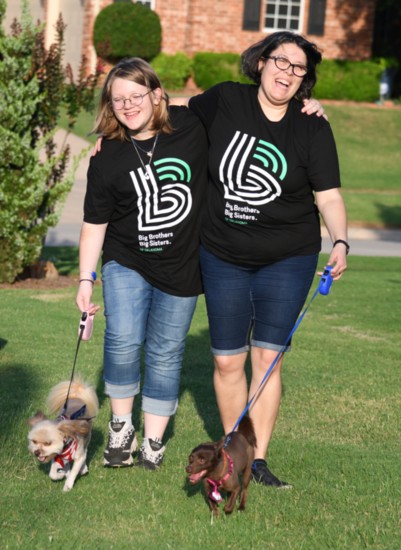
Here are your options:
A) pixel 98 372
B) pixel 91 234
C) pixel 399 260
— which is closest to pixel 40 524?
pixel 91 234

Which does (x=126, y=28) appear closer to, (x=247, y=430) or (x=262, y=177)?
(x=262, y=177)

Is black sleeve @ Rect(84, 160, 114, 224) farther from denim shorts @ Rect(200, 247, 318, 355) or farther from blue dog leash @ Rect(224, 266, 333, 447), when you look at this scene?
blue dog leash @ Rect(224, 266, 333, 447)

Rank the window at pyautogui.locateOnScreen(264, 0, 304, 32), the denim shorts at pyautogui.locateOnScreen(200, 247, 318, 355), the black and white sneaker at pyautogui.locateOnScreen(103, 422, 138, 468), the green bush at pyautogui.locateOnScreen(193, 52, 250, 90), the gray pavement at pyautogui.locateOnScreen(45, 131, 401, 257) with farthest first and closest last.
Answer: the window at pyautogui.locateOnScreen(264, 0, 304, 32)
the green bush at pyautogui.locateOnScreen(193, 52, 250, 90)
the gray pavement at pyautogui.locateOnScreen(45, 131, 401, 257)
the black and white sneaker at pyautogui.locateOnScreen(103, 422, 138, 468)
the denim shorts at pyautogui.locateOnScreen(200, 247, 318, 355)

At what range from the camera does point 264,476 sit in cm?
527

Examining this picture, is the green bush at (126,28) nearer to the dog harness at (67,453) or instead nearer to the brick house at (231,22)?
the brick house at (231,22)

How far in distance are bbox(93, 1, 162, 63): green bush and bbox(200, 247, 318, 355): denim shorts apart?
27.8 metres

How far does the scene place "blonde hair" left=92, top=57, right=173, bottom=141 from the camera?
16.7 feet

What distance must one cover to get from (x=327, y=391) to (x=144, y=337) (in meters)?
2.46

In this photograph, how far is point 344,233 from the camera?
5168mm

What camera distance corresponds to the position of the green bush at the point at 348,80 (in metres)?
33.4

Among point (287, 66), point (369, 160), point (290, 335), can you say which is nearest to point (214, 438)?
point (290, 335)

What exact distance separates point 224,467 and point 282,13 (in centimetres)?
3223

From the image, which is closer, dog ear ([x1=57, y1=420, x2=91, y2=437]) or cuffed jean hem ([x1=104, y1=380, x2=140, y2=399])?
dog ear ([x1=57, y1=420, x2=91, y2=437])

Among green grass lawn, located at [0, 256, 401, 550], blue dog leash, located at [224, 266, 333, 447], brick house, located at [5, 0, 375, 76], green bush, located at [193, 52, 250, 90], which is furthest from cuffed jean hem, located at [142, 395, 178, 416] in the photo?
brick house, located at [5, 0, 375, 76]
